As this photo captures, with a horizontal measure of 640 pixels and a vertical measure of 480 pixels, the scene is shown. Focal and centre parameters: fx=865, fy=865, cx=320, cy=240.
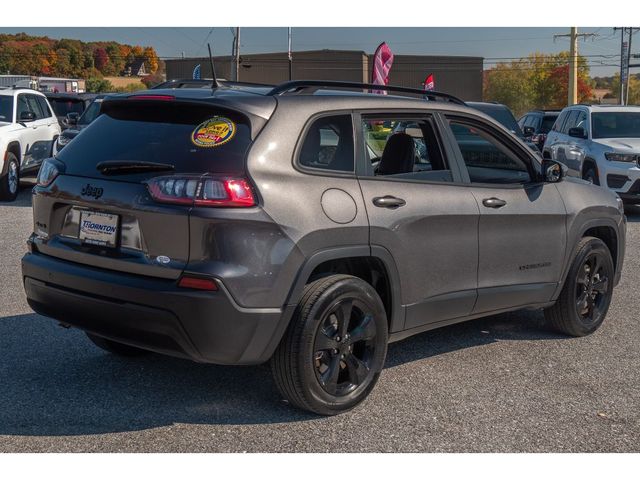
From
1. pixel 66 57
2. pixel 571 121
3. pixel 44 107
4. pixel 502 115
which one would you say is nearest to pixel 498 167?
pixel 571 121

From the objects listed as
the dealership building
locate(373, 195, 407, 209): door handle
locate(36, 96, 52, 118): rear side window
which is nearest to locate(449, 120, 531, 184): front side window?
locate(373, 195, 407, 209): door handle

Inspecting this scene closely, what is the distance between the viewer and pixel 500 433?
14.5 feet

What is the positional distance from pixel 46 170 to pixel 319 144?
1.57 metres

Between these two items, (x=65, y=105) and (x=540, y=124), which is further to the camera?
(x=540, y=124)

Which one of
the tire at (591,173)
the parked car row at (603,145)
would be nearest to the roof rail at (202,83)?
the parked car row at (603,145)

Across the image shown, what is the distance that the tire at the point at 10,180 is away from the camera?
1499cm

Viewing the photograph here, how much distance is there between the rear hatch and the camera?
4.20m

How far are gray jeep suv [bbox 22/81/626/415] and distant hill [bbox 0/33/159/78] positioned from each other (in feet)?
310

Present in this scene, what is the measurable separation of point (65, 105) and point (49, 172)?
19.2m

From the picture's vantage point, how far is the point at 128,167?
4.43 meters

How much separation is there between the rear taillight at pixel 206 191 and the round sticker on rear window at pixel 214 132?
0.80 ft

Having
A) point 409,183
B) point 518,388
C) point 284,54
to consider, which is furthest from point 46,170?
point 284,54

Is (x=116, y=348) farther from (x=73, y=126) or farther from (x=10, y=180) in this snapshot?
(x=73, y=126)

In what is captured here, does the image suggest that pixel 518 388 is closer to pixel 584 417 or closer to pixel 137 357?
pixel 584 417
